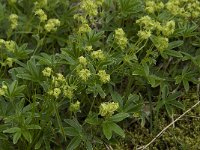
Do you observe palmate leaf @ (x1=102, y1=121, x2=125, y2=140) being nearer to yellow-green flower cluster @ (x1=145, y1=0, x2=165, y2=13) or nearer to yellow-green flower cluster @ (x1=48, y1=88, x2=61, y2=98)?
yellow-green flower cluster @ (x1=48, y1=88, x2=61, y2=98)

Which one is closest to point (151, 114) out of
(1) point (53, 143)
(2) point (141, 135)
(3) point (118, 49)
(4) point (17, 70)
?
(2) point (141, 135)

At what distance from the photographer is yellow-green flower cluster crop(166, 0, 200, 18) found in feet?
8.90

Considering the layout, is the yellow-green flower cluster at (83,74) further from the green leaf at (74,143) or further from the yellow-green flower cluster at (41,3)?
the yellow-green flower cluster at (41,3)

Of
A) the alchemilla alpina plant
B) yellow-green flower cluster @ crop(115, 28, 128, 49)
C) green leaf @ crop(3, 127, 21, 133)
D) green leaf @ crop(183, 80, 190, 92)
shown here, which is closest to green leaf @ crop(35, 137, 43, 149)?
the alchemilla alpina plant

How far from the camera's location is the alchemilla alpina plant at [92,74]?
7.70ft

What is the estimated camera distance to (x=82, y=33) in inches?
102

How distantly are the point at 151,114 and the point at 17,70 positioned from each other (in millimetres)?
834

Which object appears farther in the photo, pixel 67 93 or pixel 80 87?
pixel 80 87

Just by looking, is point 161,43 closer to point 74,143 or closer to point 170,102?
point 170,102

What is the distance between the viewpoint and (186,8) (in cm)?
282

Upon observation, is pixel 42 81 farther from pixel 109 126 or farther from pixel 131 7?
pixel 131 7

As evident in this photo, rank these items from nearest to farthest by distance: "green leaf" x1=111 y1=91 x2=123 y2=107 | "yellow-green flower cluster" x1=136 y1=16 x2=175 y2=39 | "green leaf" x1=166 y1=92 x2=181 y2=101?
"yellow-green flower cluster" x1=136 y1=16 x2=175 y2=39 < "green leaf" x1=111 y1=91 x2=123 y2=107 < "green leaf" x1=166 y1=92 x2=181 y2=101

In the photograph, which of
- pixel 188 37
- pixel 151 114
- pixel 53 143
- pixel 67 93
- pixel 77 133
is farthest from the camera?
pixel 188 37

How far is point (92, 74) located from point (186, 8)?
2.73 feet
